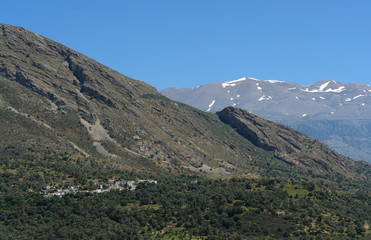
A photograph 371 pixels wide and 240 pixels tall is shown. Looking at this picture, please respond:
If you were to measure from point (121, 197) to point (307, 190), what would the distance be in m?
64.8

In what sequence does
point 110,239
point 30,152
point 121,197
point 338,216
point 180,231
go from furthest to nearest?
1. point 30,152
2. point 121,197
3. point 338,216
4. point 180,231
5. point 110,239

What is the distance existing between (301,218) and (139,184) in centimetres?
6595

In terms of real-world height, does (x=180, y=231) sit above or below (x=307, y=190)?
below

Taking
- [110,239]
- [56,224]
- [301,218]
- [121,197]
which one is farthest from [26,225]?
[301,218]

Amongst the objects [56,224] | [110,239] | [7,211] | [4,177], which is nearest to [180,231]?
[110,239]

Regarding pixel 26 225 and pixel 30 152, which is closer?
pixel 26 225

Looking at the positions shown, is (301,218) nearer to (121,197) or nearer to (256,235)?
(256,235)

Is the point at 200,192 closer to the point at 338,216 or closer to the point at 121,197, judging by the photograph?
the point at 121,197

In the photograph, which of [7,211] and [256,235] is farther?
[7,211]

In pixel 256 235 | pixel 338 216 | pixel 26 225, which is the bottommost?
pixel 26 225

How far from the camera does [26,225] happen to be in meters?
119

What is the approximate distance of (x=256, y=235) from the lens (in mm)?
117438

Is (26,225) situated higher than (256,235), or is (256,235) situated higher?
(256,235)

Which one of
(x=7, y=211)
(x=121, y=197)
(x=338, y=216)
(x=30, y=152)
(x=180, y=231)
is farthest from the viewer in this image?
(x=30, y=152)
